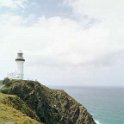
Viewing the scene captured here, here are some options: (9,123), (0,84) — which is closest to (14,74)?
(0,84)

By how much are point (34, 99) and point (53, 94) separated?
37.0 ft

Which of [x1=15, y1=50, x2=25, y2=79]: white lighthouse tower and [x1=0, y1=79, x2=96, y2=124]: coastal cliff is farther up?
[x1=15, y1=50, x2=25, y2=79]: white lighthouse tower

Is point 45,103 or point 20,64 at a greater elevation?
point 20,64

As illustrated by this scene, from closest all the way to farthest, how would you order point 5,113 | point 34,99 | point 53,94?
point 5,113 < point 34,99 < point 53,94

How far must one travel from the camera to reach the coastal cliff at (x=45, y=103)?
187 ft

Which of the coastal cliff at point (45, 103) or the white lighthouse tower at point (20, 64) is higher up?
the white lighthouse tower at point (20, 64)

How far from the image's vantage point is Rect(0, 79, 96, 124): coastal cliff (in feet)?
187

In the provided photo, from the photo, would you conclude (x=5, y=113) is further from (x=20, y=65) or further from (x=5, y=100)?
(x=20, y=65)

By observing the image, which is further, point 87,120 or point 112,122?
point 112,122

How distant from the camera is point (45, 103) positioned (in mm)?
63344

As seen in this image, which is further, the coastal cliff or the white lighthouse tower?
the white lighthouse tower

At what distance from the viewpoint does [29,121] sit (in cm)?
3141

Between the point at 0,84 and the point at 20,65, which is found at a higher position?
the point at 20,65

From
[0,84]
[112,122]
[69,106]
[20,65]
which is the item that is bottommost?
[112,122]
